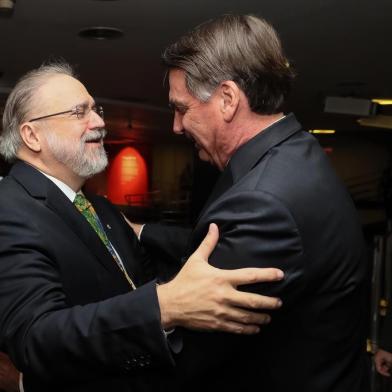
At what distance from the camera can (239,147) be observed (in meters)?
1.25

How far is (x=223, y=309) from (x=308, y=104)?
7.39m

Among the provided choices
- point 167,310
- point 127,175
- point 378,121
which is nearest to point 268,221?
point 167,310

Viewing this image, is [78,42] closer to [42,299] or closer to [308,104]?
[42,299]

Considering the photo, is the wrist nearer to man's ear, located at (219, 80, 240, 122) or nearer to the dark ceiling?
man's ear, located at (219, 80, 240, 122)

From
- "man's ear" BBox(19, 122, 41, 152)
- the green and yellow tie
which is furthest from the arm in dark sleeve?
"man's ear" BBox(19, 122, 41, 152)

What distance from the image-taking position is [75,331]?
104cm

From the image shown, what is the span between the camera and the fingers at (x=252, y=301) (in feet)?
3.17

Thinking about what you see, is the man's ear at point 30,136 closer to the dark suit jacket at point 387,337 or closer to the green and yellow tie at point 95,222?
the green and yellow tie at point 95,222

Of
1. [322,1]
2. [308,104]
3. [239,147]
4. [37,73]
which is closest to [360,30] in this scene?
[322,1]

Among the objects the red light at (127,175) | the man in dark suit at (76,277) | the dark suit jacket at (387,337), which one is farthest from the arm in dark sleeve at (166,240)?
Answer: the red light at (127,175)

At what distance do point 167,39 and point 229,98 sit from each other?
3.31m

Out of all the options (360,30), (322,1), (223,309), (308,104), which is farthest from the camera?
(308,104)

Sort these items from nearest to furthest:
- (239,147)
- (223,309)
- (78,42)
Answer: (223,309)
(239,147)
(78,42)

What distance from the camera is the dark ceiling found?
350cm
